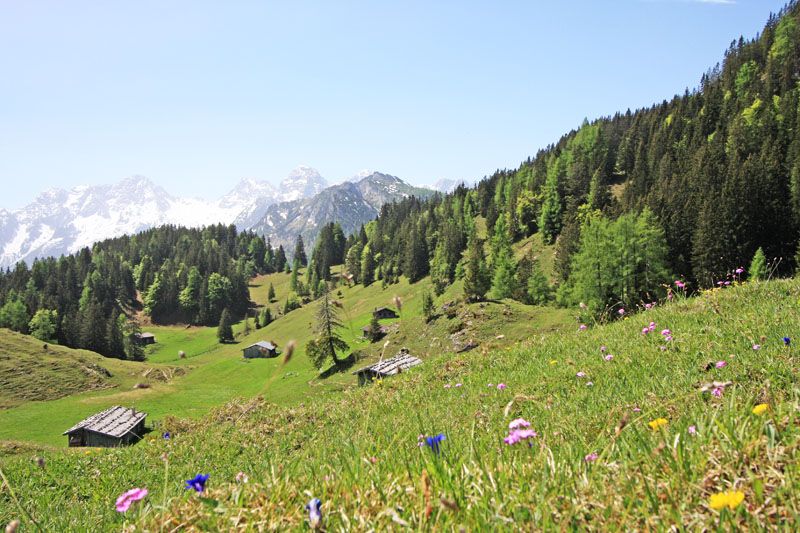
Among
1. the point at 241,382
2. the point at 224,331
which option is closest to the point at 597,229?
the point at 241,382

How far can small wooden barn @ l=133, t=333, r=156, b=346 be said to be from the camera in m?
144

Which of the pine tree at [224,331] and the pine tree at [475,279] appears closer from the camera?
the pine tree at [475,279]

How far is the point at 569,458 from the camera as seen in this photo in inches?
106

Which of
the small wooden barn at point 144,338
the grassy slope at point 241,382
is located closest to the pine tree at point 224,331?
the small wooden barn at point 144,338

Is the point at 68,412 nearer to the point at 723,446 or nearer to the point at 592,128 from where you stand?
the point at 723,446

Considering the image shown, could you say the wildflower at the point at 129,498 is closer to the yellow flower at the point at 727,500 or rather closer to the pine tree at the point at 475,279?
the yellow flower at the point at 727,500

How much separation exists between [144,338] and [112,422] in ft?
376

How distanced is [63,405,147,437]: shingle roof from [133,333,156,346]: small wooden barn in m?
Result: 105

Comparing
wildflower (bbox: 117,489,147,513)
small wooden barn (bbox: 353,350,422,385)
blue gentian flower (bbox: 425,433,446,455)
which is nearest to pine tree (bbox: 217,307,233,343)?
small wooden barn (bbox: 353,350,422,385)

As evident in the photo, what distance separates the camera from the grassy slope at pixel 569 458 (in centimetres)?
203

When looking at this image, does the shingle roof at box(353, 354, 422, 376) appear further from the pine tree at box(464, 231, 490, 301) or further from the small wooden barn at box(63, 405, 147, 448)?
the pine tree at box(464, 231, 490, 301)

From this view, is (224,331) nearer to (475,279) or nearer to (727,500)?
(475,279)

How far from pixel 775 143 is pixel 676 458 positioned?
380 ft

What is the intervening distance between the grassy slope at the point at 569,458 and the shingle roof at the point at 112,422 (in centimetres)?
4167
